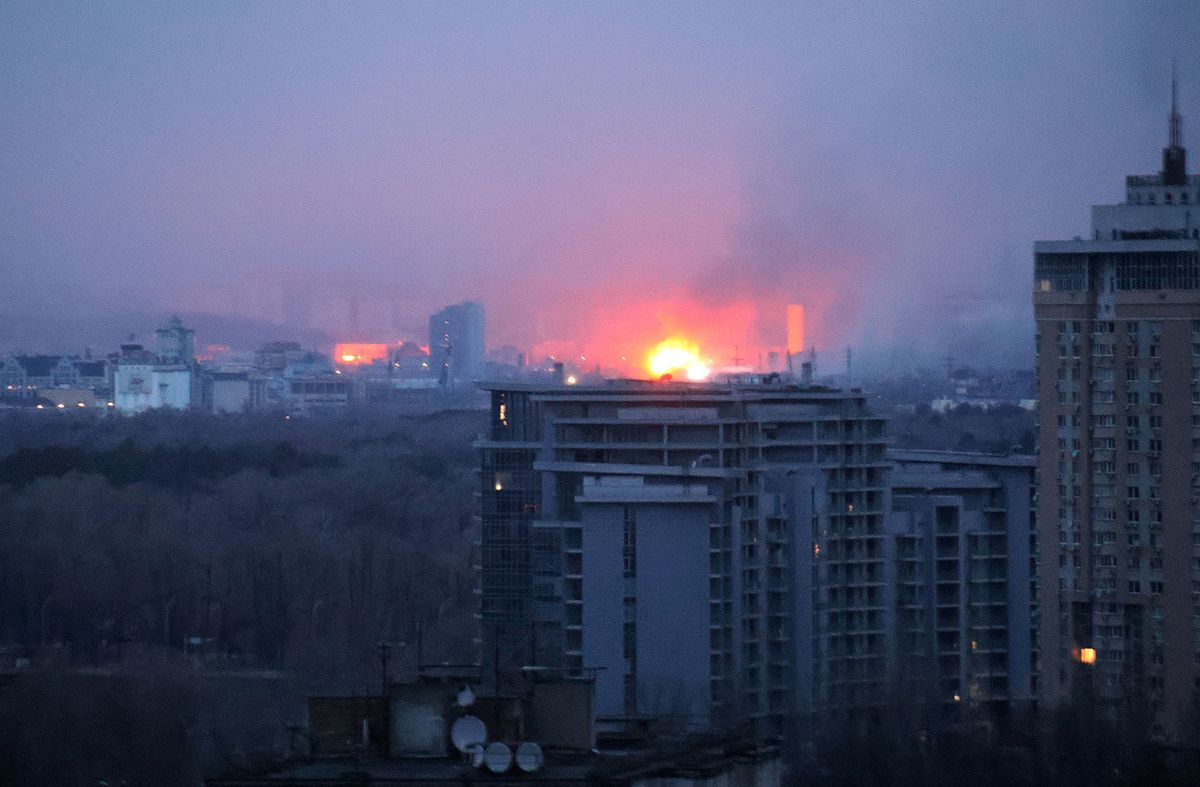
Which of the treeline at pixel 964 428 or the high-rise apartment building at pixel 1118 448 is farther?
the treeline at pixel 964 428

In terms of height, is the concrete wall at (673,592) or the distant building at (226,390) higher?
the distant building at (226,390)

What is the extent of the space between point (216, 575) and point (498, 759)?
17.9 metres

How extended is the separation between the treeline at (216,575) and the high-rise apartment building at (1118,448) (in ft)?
12.1

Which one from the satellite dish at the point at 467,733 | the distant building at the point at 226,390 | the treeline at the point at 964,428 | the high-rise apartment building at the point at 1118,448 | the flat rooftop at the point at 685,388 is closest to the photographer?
the satellite dish at the point at 467,733

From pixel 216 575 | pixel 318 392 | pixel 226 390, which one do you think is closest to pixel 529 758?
pixel 216 575

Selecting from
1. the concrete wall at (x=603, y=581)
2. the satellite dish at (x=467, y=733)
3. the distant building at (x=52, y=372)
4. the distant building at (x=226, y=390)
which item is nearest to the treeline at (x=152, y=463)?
the concrete wall at (x=603, y=581)

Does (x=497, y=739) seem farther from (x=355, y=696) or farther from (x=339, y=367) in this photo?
(x=339, y=367)

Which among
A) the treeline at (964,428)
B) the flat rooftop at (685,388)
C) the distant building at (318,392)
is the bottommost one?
the flat rooftop at (685,388)

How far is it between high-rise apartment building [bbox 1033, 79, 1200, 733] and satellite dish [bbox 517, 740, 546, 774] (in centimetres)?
890

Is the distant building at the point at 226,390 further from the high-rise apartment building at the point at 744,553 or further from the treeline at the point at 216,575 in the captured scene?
the high-rise apartment building at the point at 744,553

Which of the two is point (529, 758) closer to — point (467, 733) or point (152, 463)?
point (467, 733)

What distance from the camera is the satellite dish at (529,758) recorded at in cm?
685

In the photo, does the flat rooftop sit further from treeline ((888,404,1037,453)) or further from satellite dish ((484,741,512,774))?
satellite dish ((484,741,512,774))

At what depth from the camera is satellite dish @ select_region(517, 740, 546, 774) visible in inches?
270
